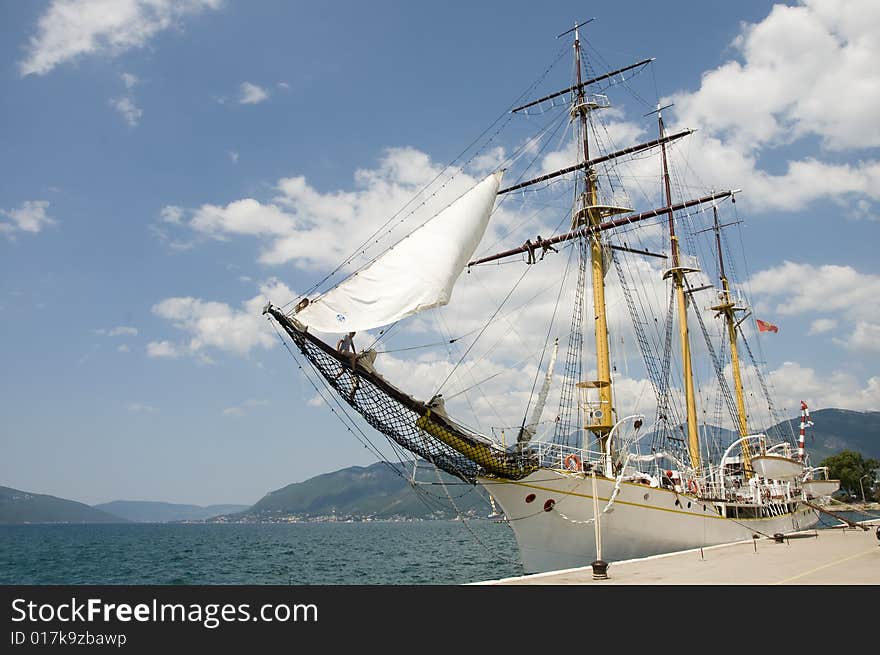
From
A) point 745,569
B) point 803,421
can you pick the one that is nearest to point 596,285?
point 745,569

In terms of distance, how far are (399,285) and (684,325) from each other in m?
24.9

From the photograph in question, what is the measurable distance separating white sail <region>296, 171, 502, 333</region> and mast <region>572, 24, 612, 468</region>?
28.7ft

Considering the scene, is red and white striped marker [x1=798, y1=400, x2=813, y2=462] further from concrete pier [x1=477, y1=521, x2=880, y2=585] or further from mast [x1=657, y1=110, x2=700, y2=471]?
concrete pier [x1=477, y1=521, x2=880, y2=585]

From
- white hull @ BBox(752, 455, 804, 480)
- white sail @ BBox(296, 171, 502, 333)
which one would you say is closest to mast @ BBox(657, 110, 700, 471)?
white hull @ BBox(752, 455, 804, 480)

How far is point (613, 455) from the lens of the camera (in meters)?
23.5

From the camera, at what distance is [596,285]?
27.7 meters

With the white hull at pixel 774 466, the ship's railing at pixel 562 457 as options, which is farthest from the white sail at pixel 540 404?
the white hull at pixel 774 466

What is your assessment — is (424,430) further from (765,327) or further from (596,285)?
(765,327)

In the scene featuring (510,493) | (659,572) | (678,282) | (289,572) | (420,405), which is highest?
(678,282)

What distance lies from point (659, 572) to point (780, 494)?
2513 centimetres

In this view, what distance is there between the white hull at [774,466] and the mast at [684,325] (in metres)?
2.90

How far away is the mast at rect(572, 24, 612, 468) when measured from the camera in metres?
25.3
